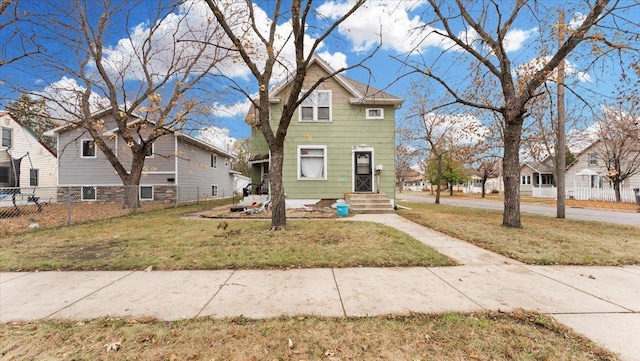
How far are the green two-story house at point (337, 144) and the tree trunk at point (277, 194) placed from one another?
17.4 feet

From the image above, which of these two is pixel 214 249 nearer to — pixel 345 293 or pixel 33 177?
pixel 345 293

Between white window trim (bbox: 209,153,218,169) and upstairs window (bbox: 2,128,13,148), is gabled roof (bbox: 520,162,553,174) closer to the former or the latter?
white window trim (bbox: 209,153,218,169)

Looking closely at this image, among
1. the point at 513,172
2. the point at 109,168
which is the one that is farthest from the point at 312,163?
the point at 109,168

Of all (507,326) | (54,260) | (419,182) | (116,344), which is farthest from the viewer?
(419,182)

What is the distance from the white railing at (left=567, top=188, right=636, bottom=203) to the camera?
20.7 m

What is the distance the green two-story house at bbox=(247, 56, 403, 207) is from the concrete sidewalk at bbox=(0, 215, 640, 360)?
860cm

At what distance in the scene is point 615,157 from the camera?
71.4ft

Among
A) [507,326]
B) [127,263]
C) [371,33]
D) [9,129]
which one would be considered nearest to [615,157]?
[371,33]

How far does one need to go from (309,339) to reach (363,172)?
36.7ft

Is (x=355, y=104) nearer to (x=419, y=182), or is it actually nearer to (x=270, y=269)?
(x=270, y=269)

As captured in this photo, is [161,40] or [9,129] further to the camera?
[9,129]

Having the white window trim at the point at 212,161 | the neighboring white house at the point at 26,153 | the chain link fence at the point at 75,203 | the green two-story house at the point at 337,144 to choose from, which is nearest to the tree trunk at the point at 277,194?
the green two-story house at the point at 337,144

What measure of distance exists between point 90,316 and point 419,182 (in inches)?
3476

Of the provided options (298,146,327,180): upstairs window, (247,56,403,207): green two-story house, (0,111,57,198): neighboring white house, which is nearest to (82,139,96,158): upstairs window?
(0,111,57,198): neighboring white house
